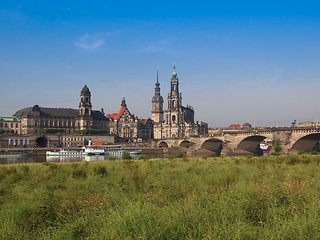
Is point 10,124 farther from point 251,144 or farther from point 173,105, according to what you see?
point 251,144

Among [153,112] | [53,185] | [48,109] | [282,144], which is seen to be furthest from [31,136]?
[53,185]

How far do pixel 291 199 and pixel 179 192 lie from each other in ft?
15.5

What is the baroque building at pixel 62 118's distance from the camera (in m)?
136

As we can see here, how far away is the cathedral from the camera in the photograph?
515 feet

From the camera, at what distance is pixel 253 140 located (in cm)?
8038

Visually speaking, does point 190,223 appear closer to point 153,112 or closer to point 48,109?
point 48,109

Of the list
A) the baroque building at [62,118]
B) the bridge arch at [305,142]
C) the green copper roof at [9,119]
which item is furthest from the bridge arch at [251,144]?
the green copper roof at [9,119]

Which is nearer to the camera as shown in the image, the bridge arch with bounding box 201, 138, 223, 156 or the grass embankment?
the grass embankment

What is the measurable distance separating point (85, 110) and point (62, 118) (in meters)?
11.9

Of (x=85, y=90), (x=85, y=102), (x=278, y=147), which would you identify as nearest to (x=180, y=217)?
(x=278, y=147)

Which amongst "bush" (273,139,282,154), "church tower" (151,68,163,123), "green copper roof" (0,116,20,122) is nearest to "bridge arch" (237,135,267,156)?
"bush" (273,139,282,154)

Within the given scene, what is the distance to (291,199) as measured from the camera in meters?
8.99

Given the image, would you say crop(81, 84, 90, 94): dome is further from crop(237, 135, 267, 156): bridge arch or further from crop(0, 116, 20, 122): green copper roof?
crop(237, 135, 267, 156): bridge arch

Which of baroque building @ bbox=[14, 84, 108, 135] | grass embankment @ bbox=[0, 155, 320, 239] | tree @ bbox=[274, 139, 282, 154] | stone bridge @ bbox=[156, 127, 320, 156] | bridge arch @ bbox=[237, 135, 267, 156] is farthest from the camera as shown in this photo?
baroque building @ bbox=[14, 84, 108, 135]
